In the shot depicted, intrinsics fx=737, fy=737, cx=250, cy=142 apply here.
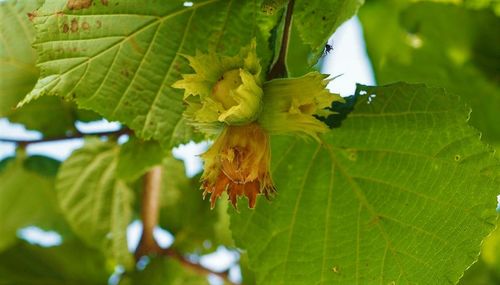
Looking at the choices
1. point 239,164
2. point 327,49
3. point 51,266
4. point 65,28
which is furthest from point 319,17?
point 51,266

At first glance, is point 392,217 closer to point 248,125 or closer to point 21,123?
point 248,125

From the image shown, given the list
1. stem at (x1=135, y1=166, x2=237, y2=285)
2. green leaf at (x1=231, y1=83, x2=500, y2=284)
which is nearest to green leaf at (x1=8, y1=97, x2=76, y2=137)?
stem at (x1=135, y1=166, x2=237, y2=285)

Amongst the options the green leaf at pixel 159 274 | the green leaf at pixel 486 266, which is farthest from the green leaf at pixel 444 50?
the green leaf at pixel 159 274

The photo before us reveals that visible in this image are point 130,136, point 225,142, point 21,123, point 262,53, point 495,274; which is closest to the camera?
point 225,142

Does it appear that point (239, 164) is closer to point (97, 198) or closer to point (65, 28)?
point (65, 28)

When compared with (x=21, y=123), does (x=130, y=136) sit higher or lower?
higher

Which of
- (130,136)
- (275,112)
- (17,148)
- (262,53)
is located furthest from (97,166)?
(275,112)

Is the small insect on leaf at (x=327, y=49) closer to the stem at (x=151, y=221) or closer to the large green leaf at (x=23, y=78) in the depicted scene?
the large green leaf at (x=23, y=78)
